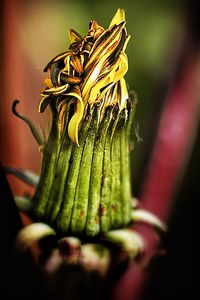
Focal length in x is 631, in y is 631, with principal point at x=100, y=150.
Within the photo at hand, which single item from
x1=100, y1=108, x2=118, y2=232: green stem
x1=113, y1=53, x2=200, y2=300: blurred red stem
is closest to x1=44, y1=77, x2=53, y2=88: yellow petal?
x1=100, y1=108, x2=118, y2=232: green stem

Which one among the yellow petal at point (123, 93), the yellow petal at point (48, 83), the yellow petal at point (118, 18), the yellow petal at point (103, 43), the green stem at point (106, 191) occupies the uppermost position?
the yellow petal at point (118, 18)

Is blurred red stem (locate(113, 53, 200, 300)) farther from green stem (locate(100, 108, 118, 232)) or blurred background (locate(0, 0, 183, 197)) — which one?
green stem (locate(100, 108, 118, 232))

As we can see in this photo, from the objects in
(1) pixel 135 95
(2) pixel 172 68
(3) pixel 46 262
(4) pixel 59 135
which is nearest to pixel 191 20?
(2) pixel 172 68

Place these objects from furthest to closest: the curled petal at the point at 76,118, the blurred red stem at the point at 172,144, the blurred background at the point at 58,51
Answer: the blurred red stem at the point at 172,144 < the blurred background at the point at 58,51 < the curled petal at the point at 76,118

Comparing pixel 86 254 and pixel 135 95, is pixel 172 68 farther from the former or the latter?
pixel 86 254

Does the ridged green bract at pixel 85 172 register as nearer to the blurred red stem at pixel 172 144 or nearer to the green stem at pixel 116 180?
the green stem at pixel 116 180

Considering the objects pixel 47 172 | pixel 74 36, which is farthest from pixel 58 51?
pixel 47 172

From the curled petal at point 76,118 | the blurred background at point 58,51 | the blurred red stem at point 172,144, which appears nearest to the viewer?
the curled petal at point 76,118

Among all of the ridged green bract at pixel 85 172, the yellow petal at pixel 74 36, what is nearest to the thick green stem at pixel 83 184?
the ridged green bract at pixel 85 172
